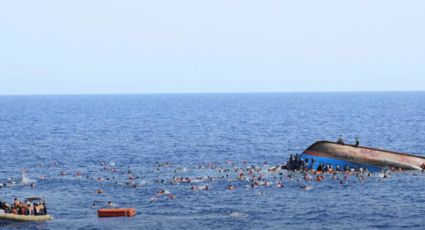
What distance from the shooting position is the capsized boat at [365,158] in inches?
4003

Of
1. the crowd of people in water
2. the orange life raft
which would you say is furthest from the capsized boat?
the orange life raft

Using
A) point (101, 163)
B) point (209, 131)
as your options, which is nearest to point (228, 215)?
point (101, 163)

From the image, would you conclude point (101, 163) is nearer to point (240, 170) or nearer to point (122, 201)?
point (240, 170)

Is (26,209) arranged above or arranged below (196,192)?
above

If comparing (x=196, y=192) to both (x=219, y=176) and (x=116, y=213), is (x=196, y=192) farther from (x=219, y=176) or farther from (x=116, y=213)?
(x=116, y=213)

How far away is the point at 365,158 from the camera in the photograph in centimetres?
10238

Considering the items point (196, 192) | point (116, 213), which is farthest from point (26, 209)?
point (196, 192)

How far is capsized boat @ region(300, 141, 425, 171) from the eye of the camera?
334 ft

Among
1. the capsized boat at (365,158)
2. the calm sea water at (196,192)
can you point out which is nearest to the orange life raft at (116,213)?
the calm sea water at (196,192)

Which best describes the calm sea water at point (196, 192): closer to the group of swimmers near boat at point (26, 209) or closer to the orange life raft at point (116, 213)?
the orange life raft at point (116, 213)

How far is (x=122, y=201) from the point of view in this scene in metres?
80.1

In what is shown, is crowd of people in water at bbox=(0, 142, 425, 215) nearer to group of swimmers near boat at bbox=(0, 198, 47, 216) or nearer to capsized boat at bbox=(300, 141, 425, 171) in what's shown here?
capsized boat at bbox=(300, 141, 425, 171)

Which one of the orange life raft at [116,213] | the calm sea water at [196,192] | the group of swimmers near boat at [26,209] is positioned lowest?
the calm sea water at [196,192]

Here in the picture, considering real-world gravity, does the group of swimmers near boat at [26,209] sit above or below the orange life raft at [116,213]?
above
